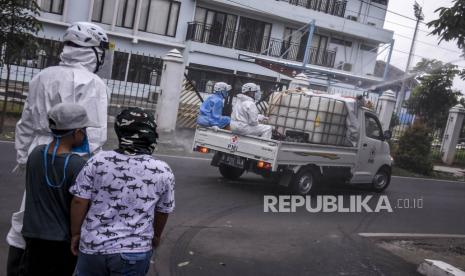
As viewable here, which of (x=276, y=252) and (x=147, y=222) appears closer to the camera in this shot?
(x=147, y=222)

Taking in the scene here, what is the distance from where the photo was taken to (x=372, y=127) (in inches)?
436

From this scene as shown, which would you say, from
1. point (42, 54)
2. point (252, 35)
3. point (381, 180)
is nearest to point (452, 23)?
point (381, 180)

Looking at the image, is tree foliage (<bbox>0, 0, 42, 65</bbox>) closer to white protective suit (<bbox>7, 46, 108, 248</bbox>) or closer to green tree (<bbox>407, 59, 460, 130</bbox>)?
white protective suit (<bbox>7, 46, 108, 248</bbox>)

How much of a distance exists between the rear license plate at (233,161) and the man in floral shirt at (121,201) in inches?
260

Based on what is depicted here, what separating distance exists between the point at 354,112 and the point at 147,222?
324 inches

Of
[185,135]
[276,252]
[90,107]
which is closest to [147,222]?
[90,107]

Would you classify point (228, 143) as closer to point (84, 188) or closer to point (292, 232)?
point (292, 232)

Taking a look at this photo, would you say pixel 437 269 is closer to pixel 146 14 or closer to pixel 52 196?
pixel 52 196

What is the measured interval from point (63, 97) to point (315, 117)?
7.65 meters

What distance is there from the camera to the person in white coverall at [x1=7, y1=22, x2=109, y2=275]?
361cm

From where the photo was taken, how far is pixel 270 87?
19.3 m

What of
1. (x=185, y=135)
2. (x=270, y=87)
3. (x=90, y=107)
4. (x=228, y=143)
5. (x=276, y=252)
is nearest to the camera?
(x=90, y=107)

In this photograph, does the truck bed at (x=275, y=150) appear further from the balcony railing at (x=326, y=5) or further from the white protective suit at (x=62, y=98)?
the balcony railing at (x=326, y=5)

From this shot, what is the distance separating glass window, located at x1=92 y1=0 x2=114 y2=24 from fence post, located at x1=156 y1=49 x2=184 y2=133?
11.3 m
